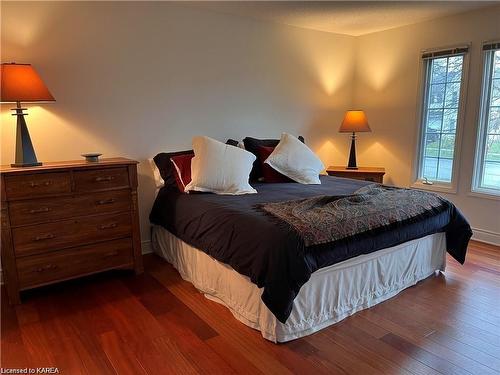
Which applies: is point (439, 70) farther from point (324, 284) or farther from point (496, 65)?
point (324, 284)

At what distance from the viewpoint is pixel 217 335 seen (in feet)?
6.93

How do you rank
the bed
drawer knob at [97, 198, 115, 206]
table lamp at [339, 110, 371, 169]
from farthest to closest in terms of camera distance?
table lamp at [339, 110, 371, 169], drawer knob at [97, 198, 115, 206], the bed

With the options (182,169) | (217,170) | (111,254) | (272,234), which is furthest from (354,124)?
(111,254)

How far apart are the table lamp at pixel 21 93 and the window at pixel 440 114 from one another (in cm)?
372

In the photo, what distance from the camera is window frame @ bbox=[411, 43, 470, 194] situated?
145 inches

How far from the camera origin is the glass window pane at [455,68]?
3.75 m

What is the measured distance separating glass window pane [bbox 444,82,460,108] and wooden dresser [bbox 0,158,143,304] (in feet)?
10.7

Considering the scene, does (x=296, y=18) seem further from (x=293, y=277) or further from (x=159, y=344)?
(x=159, y=344)

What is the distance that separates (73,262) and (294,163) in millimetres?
2019

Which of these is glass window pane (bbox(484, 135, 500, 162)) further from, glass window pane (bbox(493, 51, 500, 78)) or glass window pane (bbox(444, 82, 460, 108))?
glass window pane (bbox(493, 51, 500, 78))

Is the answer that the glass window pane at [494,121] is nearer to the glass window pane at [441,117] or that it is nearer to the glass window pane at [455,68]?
the glass window pane at [441,117]

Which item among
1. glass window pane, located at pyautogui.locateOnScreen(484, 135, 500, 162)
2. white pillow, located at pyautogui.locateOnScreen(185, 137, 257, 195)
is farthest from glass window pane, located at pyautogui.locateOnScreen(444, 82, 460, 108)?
white pillow, located at pyautogui.locateOnScreen(185, 137, 257, 195)

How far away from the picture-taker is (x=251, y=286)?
213 cm

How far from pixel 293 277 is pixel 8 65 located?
2298mm
